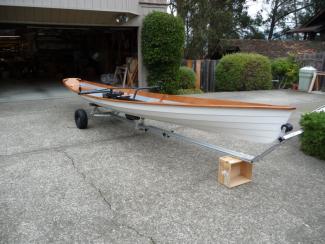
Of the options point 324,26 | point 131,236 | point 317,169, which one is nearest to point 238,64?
point 317,169

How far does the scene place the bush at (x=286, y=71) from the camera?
13.2 m

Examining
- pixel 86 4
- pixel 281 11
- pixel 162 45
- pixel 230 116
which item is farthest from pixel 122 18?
pixel 281 11

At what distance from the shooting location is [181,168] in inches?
165

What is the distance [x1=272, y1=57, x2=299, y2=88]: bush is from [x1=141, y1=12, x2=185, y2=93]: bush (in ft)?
19.3

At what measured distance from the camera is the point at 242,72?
1223 centimetres

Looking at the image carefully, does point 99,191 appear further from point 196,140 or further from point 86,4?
point 86,4

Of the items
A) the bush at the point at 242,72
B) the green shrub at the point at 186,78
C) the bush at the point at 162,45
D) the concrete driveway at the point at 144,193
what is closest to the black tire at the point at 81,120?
the concrete driveway at the point at 144,193

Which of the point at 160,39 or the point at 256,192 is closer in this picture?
the point at 256,192

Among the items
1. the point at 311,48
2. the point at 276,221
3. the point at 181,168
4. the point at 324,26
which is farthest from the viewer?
the point at 324,26

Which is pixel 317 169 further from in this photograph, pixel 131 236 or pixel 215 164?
pixel 131 236

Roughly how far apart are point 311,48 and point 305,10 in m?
17.5

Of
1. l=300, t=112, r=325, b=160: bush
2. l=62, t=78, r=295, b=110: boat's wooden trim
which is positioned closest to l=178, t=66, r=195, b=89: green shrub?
l=62, t=78, r=295, b=110: boat's wooden trim

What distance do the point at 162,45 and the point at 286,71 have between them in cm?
672

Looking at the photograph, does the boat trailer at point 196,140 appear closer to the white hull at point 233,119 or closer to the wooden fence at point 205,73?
the white hull at point 233,119
